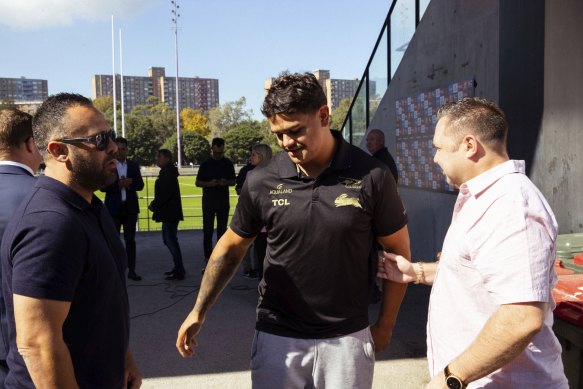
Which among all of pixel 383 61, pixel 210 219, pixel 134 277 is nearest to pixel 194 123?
pixel 383 61

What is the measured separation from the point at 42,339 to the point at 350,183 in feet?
4.60

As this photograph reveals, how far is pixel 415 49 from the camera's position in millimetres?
8703

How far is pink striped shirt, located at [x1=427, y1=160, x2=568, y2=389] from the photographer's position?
175 centimetres

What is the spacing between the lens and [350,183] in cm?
245

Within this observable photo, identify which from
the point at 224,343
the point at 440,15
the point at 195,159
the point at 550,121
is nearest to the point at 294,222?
the point at 224,343

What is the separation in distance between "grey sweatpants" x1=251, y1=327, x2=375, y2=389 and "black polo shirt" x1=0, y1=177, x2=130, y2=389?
68cm

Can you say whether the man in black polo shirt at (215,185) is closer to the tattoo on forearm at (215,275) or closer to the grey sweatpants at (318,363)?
the tattoo on forearm at (215,275)

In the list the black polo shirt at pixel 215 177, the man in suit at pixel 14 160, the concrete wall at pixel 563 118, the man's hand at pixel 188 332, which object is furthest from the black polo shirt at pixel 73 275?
the black polo shirt at pixel 215 177

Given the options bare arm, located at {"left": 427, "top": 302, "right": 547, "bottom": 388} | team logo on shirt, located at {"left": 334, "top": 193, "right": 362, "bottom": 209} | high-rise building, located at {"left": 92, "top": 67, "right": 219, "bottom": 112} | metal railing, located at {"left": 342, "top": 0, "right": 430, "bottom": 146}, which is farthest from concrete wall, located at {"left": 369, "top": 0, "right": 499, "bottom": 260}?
high-rise building, located at {"left": 92, "top": 67, "right": 219, "bottom": 112}

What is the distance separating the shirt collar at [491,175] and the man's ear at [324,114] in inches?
30.1

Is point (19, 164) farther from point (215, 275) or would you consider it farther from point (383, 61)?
point (383, 61)

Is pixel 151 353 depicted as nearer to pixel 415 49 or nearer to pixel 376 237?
pixel 376 237

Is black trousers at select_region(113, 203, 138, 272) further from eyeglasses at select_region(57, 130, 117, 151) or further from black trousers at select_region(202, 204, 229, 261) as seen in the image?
eyeglasses at select_region(57, 130, 117, 151)

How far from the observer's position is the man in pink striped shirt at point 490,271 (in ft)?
5.73
